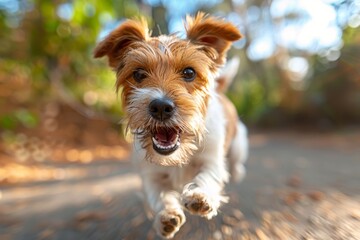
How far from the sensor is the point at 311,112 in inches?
536

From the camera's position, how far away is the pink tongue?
316 cm

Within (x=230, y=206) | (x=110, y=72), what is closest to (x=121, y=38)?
(x=230, y=206)

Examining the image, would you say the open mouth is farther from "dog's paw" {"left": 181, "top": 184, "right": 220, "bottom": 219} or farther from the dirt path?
the dirt path

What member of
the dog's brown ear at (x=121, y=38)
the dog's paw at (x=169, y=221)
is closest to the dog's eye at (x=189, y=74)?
the dog's brown ear at (x=121, y=38)

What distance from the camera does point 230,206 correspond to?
473cm

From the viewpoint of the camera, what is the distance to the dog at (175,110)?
307cm

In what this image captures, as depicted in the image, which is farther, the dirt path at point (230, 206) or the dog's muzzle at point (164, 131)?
the dirt path at point (230, 206)

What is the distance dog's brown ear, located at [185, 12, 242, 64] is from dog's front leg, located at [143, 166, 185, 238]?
126 centimetres

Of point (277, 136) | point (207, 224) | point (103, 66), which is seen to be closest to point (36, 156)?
point (103, 66)

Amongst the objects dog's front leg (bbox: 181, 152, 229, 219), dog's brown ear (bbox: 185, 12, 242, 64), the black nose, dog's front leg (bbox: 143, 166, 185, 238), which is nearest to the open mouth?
the black nose

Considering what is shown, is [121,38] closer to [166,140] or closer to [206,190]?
[166,140]

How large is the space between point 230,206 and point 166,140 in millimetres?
1899

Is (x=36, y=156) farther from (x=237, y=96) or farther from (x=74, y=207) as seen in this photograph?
(x=237, y=96)

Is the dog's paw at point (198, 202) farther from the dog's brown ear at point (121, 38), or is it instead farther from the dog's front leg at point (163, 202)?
the dog's brown ear at point (121, 38)
